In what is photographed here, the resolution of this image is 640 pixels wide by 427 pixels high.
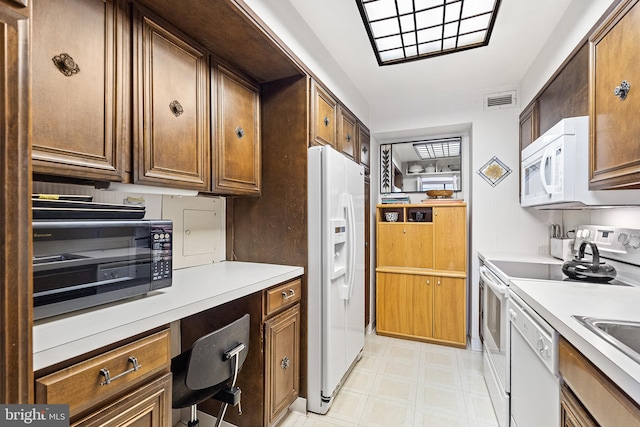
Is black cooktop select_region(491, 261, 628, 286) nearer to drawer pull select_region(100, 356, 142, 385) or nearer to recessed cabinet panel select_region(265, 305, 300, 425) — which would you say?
recessed cabinet panel select_region(265, 305, 300, 425)

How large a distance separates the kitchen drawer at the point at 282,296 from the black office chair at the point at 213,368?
314 millimetres

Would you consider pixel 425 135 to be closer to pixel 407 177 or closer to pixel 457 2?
pixel 407 177

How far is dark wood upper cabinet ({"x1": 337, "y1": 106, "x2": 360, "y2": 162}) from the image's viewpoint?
253cm

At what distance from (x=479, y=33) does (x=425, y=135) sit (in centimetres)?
137

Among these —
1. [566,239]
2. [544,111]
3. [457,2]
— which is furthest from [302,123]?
[566,239]

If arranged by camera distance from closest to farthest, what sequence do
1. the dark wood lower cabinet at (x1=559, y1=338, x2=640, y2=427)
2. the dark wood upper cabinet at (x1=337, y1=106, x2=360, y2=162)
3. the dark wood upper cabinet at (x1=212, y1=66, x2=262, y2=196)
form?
the dark wood lower cabinet at (x1=559, y1=338, x2=640, y2=427)
the dark wood upper cabinet at (x1=212, y1=66, x2=262, y2=196)
the dark wood upper cabinet at (x1=337, y1=106, x2=360, y2=162)

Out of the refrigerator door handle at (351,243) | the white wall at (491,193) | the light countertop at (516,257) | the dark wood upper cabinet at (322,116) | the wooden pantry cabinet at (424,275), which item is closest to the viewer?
the dark wood upper cabinet at (322,116)

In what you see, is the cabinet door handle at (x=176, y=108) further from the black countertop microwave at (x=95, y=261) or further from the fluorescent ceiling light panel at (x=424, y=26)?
the fluorescent ceiling light panel at (x=424, y=26)

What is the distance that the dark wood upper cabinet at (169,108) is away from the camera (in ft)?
4.24

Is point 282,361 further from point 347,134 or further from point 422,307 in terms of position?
point 347,134

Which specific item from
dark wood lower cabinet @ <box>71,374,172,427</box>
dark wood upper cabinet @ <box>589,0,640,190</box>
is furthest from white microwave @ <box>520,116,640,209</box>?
dark wood lower cabinet @ <box>71,374,172,427</box>

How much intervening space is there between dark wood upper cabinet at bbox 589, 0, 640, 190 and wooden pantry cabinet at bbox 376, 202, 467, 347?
154 centimetres

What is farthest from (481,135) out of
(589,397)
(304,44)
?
(589,397)

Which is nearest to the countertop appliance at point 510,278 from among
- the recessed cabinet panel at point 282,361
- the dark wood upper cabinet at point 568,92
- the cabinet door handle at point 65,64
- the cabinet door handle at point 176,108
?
the dark wood upper cabinet at point 568,92
